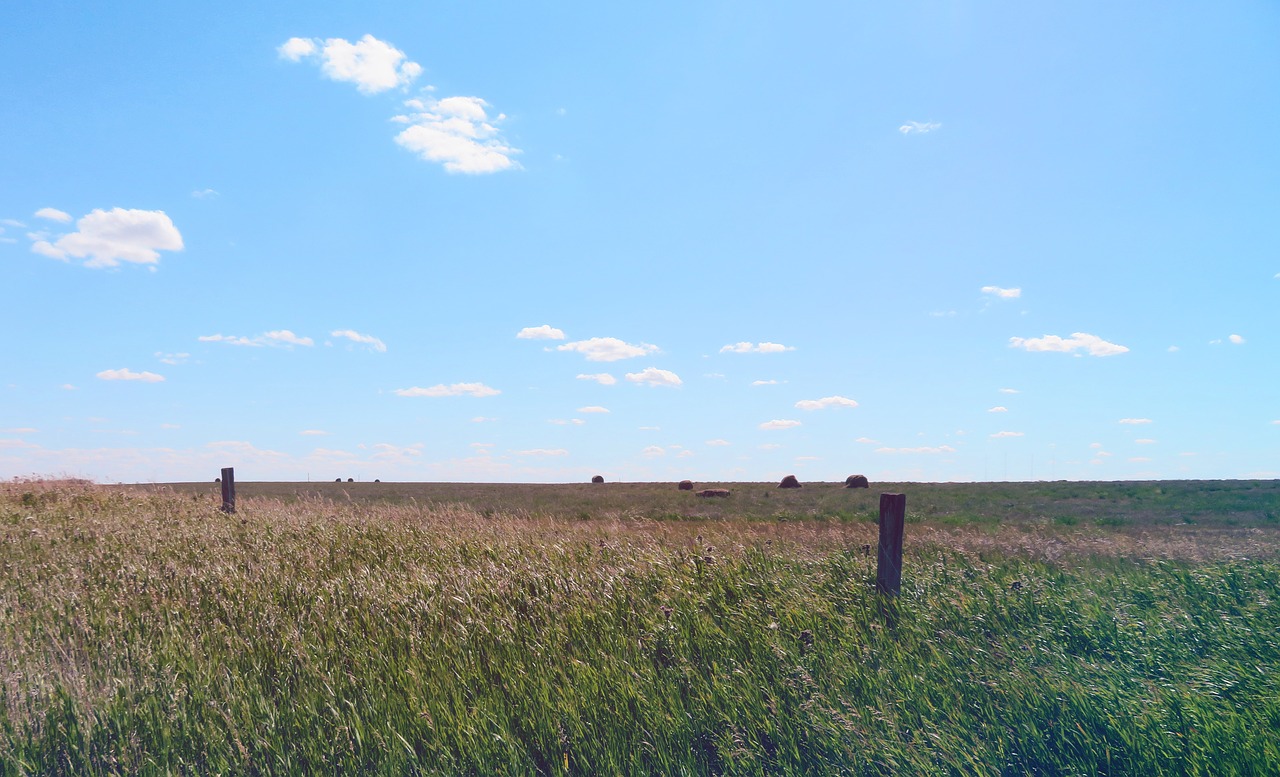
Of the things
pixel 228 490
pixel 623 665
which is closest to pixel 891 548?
pixel 623 665

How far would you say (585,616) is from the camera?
19.2 ft

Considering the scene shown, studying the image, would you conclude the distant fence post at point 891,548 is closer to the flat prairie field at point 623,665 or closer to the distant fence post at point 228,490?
the flat prairie field at point 623,665

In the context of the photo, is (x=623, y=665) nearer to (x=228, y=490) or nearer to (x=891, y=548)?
(x=891, y=548)

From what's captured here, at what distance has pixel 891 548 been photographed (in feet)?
20.5

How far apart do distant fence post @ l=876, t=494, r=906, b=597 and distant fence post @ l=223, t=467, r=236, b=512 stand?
14361mm

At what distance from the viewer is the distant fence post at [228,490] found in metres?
15.1

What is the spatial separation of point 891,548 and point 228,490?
49.8 feet

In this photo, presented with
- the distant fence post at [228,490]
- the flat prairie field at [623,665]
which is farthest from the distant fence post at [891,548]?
the distant fence post at [228,490]

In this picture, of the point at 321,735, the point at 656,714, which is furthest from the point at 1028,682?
the point at 321,735

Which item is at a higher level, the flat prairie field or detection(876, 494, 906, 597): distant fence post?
detection(876, 494, 906, 597): distant fence post

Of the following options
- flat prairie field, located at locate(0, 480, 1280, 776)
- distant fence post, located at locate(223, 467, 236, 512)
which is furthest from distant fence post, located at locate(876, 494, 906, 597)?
distant fence post, located at locate(223, 467, 236, 512)

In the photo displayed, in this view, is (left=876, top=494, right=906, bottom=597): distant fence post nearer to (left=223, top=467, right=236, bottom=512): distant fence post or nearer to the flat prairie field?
the flat prairie field

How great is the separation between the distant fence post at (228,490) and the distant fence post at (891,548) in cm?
1436

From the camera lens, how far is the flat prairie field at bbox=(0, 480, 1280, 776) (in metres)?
3.99
